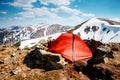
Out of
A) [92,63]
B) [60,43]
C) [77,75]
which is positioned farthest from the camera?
[60,43]

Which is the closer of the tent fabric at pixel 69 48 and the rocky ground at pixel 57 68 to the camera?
the rocky ground at pixel 57 68

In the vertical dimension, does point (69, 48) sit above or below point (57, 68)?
above

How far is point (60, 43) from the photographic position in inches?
678

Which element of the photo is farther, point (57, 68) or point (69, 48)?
point (69, 48)

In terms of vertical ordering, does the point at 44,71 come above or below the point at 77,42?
below

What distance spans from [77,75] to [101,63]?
2270 mm

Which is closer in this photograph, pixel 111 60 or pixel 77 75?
pixel 77 75

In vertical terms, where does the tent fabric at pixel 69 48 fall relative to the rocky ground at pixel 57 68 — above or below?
above

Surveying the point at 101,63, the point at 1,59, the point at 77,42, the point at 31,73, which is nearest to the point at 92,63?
the point at 101,63

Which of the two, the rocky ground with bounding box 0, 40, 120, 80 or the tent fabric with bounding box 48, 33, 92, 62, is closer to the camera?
the rocky ground with bounding box 0, 40, 120, 80

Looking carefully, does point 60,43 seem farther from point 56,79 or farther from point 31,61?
point 56,79

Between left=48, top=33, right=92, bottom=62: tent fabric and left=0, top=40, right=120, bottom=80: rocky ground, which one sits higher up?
left=48, top=33, right=92, bottom=62: tent fabric

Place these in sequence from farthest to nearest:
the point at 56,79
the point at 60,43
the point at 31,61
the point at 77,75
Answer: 1. the point at 60,43
2. the point at 31,61
3. the point at 77,75
4. the point at 56,79

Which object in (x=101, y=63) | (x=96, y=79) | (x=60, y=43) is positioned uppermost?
(x=60, y=43)
